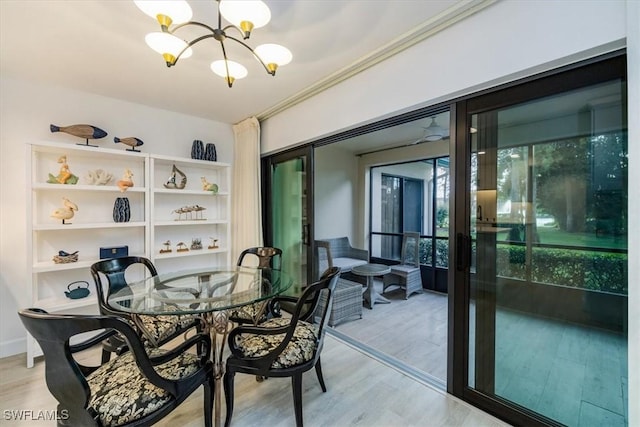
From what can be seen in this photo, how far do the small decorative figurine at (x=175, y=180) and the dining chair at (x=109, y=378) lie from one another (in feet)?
7.03

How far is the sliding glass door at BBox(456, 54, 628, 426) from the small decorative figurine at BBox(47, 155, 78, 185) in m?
3.54

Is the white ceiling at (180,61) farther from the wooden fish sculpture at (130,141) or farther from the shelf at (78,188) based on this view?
the shelf at (78,188)

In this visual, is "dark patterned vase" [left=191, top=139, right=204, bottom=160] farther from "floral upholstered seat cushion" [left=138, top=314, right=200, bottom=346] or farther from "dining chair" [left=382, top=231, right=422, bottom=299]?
"dining chair" [left=382, top=231, right=422, bottom=299]

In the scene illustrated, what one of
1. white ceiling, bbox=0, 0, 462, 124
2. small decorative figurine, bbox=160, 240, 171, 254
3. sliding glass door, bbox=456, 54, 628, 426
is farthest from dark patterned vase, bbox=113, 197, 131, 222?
sliding glass door, bbox=456, 54, 628, 426

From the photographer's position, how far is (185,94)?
293 cm

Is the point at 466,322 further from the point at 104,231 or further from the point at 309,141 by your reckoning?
the point at 104,231

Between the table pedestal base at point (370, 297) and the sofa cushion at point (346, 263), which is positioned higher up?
the sofa cushion at point (346, 263)

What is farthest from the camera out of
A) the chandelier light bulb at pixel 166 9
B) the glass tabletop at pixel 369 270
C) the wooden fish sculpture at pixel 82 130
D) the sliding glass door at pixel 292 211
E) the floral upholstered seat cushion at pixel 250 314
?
the glass tabletop at pixel 369 270

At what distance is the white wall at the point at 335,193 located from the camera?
4.92 m

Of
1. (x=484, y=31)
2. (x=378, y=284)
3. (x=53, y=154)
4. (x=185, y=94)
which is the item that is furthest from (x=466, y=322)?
(x=53, y=154)

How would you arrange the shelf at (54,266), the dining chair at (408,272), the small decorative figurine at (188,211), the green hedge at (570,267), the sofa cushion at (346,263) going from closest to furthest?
1. the green hedge at (570,267)
2. the shelf at (54,266)
3. the small decorative figurine at (188,211)
4. the sofa cushion at (346,263)
5. the dining chair at (408,272)

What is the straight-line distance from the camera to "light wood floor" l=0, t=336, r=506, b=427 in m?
1.73

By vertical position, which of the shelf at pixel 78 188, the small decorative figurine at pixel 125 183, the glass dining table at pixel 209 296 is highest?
the small decorative figurine at pixel 125 183

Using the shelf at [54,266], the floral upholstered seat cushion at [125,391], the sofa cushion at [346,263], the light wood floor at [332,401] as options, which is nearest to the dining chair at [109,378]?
the floral upholstered seat cushion at [125,391]
